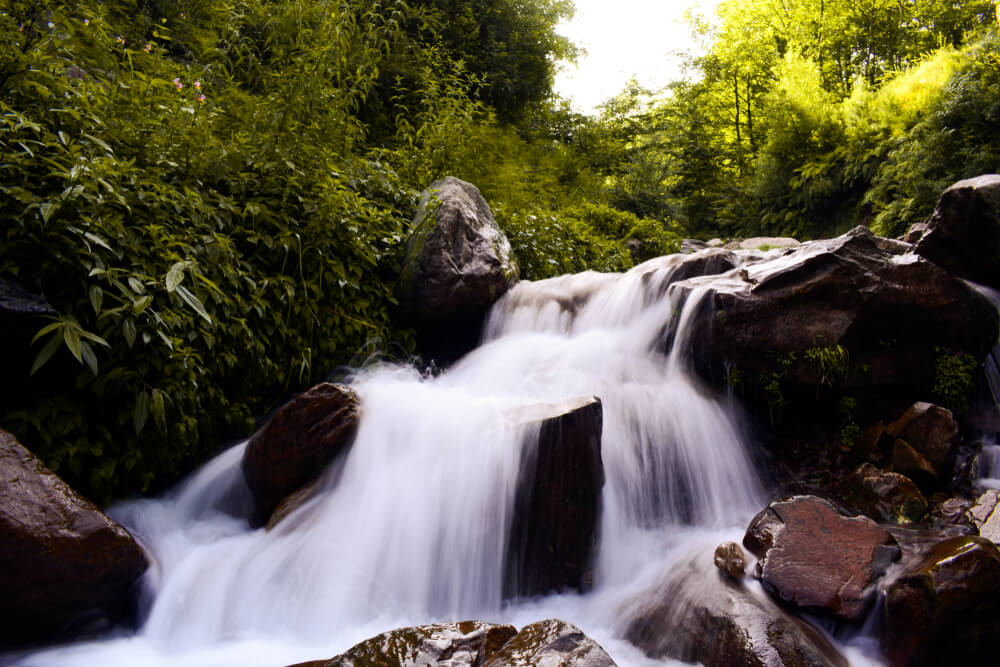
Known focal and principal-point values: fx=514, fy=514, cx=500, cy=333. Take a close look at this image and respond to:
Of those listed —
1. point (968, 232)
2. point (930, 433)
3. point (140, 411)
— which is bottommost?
point (930, 433)

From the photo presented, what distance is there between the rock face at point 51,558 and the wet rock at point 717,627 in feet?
7.97

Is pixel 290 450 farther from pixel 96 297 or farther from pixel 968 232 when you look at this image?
pixel 968 232

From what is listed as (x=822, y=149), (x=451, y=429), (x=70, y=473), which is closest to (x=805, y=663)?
(x=451, y=429)

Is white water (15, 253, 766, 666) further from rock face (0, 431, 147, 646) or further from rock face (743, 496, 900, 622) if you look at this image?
rock face (743, 496, 900, 622)

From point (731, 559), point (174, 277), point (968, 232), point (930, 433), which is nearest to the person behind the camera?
point (174, 277)

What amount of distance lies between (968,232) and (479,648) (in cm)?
514

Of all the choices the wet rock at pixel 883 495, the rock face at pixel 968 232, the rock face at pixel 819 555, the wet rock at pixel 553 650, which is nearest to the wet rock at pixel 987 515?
the wet rock at pixel 883 495

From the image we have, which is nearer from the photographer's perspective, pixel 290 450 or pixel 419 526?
pixel 419 526

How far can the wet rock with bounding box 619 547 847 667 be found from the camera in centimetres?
214

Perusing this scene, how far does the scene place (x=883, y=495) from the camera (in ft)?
11.0

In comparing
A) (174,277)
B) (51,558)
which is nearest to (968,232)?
(174,277)

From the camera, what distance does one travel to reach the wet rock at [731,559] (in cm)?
261

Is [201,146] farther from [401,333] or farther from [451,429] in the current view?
[451,429]

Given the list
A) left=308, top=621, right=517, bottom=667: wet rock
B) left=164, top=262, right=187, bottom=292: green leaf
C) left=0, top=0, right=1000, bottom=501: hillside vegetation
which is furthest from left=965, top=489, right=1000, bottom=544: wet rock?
left=164, top=262, right=187, bottom=292: green leaf
